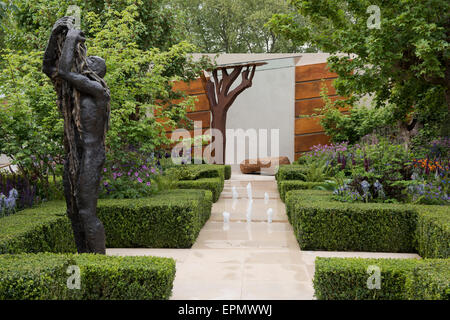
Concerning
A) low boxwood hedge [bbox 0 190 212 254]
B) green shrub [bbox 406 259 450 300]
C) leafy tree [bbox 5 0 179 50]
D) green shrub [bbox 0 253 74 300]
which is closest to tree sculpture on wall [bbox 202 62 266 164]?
leafy tree [bbox 5 0 179 50]

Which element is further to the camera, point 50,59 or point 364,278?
Answer: point 50,59

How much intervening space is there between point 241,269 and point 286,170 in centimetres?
557

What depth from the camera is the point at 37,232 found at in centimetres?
405

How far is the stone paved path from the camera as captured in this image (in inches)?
152

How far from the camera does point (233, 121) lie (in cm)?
1855

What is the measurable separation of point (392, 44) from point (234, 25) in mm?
19070

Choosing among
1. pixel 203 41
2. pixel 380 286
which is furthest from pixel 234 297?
pixel 203 41

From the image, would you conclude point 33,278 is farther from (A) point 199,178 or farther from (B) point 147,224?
(A) point 199,178

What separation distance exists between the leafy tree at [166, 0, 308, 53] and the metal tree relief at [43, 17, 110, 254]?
2084 centimetres

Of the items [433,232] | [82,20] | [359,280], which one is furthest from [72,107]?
[82,20]

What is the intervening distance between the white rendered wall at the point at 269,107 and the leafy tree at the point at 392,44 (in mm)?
7743

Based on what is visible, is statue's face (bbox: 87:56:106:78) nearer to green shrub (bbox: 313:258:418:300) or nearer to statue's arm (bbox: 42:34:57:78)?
statue's arm (bbox: 42:34:57:78)

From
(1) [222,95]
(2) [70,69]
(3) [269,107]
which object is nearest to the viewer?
(2) [70,69]

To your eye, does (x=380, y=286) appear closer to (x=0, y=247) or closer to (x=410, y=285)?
(x=410, y=285)
